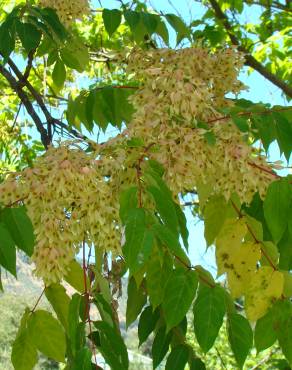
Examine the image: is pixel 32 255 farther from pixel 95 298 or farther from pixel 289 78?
pixel 289 78

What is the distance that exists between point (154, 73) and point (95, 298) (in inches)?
32.5

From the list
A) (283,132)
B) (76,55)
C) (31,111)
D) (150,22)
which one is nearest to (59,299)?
A: (283,132)

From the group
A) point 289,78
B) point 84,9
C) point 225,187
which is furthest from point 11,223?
point 289,78

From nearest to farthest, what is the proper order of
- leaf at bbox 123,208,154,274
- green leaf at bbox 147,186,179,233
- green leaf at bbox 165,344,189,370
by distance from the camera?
leaf at bbox 123,208,154,274 < green leaf at bbox 147,186,179,233 < green leaf at bbox 165,344,189,370

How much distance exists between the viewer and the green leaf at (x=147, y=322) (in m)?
1.97

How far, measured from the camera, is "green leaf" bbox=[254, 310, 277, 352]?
1696mm

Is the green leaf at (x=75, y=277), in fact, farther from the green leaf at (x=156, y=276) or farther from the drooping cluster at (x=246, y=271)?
the drooping cluster at (x=246, y=271)

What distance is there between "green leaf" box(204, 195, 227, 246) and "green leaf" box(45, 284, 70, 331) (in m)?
0.47

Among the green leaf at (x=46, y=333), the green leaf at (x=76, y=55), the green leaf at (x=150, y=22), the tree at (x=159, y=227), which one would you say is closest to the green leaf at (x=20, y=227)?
the tree at (x=159, y=227)

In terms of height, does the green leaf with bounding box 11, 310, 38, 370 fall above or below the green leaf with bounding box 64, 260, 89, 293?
below

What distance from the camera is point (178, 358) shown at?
1865mm

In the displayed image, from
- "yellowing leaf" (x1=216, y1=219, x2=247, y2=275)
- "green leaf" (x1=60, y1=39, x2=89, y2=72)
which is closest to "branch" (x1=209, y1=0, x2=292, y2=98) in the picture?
"green leaf" (x1=60, y1=39, x2=89, y2=72)

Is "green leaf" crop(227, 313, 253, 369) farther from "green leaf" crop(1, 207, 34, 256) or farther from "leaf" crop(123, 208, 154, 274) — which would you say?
"green leaf" crop(1, 207, 34, 256)

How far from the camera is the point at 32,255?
5.06 ft
